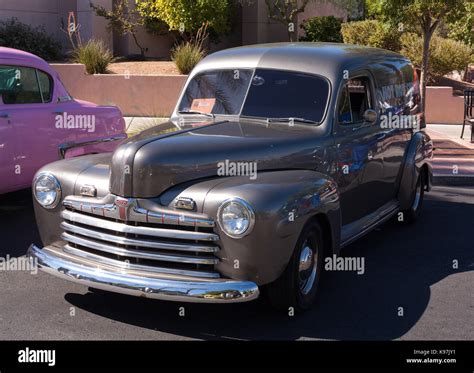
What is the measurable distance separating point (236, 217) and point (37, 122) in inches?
158

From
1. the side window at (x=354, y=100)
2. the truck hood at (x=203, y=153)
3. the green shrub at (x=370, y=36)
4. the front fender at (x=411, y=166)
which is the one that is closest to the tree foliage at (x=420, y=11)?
the front fender at (x=411, y=166)

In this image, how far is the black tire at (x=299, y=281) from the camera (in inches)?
190

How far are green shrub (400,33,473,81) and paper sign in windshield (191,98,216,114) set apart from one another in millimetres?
13266

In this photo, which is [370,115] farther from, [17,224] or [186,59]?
[186,59]

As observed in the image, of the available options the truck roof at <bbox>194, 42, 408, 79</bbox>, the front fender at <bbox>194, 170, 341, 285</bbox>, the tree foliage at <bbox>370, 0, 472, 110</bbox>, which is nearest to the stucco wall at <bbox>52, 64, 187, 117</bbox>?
the tree foliage at <bbox>370, 0, 472, 110</bbox>

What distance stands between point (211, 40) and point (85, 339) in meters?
19.2

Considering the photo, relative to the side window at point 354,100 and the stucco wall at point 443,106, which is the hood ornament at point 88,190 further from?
the stucco wall at point 443,106

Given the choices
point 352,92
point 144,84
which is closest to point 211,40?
point 144,84

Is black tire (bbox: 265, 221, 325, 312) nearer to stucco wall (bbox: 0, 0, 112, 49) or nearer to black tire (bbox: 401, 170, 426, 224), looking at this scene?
black tire (bbox: 401, 170, 426, 224)

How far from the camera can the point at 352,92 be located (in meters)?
6.30

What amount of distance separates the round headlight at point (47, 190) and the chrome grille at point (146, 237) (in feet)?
1.12

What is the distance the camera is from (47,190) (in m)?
5.27

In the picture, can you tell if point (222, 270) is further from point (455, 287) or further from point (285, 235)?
point (455, 287)

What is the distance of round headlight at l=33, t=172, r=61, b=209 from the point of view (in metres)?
5.20
